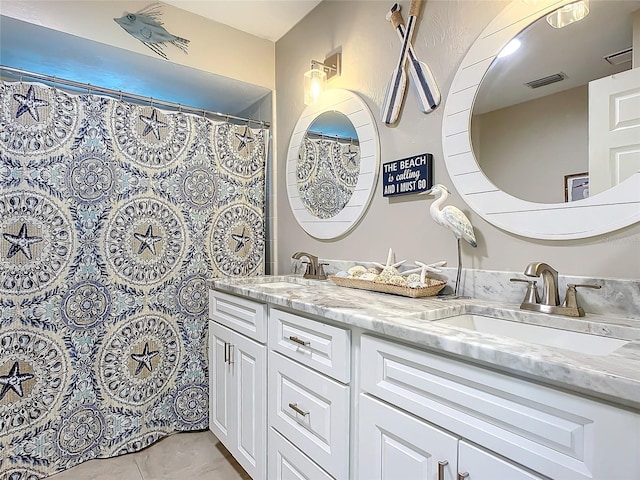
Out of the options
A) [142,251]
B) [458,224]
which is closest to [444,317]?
[458,224]

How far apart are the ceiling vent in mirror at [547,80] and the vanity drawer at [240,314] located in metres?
1.23

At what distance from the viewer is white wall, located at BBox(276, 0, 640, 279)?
112 cm

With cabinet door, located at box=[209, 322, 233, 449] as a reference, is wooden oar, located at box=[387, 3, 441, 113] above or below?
above

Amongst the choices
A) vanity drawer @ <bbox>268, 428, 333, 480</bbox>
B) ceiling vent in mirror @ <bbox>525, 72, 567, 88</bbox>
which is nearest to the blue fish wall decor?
ceiling vent in mirror @ <bbox>525, 72, 567, 88</bbox>

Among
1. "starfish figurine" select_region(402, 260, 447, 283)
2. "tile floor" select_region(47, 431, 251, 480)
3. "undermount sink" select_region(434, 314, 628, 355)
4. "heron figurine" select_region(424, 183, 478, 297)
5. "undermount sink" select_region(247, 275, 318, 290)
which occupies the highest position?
"heron figurine" select_region(424, 183, 478, 297)

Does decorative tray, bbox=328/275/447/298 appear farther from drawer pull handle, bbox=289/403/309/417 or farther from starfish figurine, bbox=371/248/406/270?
drawer pull handle, bbox=289/403/309/417

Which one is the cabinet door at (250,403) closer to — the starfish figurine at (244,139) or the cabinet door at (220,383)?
the cabinet door at (220,383)

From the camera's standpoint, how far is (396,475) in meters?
0.92

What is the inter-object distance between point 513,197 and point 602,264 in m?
0.32

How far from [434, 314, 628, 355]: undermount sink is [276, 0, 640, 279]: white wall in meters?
0.22

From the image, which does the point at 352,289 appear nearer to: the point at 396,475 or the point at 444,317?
the point at 444,317

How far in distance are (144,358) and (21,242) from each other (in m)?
0.80

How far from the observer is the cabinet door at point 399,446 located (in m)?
0.81

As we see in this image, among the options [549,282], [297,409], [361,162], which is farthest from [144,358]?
[549,282]
